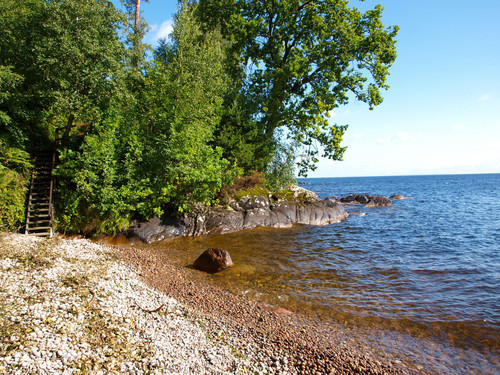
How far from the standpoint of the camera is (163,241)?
55.0 feet

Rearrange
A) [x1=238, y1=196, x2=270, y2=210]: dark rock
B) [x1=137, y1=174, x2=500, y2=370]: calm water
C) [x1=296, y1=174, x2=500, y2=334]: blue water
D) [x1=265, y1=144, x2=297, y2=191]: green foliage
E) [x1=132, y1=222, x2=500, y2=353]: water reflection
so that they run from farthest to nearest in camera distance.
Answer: [x1=265, y1=144, x2=297, y2=191]: green foliage, [x1=238, y1=196, x2=270, y2=210]: dark rock, [x1=296, y1=174, x2=500, y2=334]: blue water, [x1=137, y1=174, x2=500, y2=370]: calm water, [x1=132, y1=222, x2=500, y2=353]: water reflection

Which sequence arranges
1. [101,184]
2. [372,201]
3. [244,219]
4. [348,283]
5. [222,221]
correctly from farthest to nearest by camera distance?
[372,201]
[244,219]
[222,221]
[101,184]
[348,283]

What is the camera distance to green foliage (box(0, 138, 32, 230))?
→ 13.3m

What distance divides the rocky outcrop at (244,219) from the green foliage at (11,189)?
17.6 feet

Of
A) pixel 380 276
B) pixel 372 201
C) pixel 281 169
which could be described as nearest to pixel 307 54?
pixel 281 169

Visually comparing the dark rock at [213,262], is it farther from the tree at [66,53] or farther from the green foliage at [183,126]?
the tree at [66,53]

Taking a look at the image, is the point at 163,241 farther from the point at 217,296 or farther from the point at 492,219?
the point at 492,219

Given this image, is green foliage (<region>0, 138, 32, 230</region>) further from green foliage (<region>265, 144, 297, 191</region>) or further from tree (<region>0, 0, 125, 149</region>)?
green foliage (<region>265, 144, 297, 191</region>)

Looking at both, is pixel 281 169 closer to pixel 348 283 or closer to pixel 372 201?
pixel 348 283

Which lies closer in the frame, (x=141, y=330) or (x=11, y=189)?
(x=141, y=330)

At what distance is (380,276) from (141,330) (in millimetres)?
10410

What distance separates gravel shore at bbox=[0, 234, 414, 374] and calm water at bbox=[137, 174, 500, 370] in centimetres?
163

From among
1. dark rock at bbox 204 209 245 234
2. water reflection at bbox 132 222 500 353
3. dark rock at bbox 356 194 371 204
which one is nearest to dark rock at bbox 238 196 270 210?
dark rock at bbox 204 209 245 234

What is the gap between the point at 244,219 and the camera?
69.6 ft
